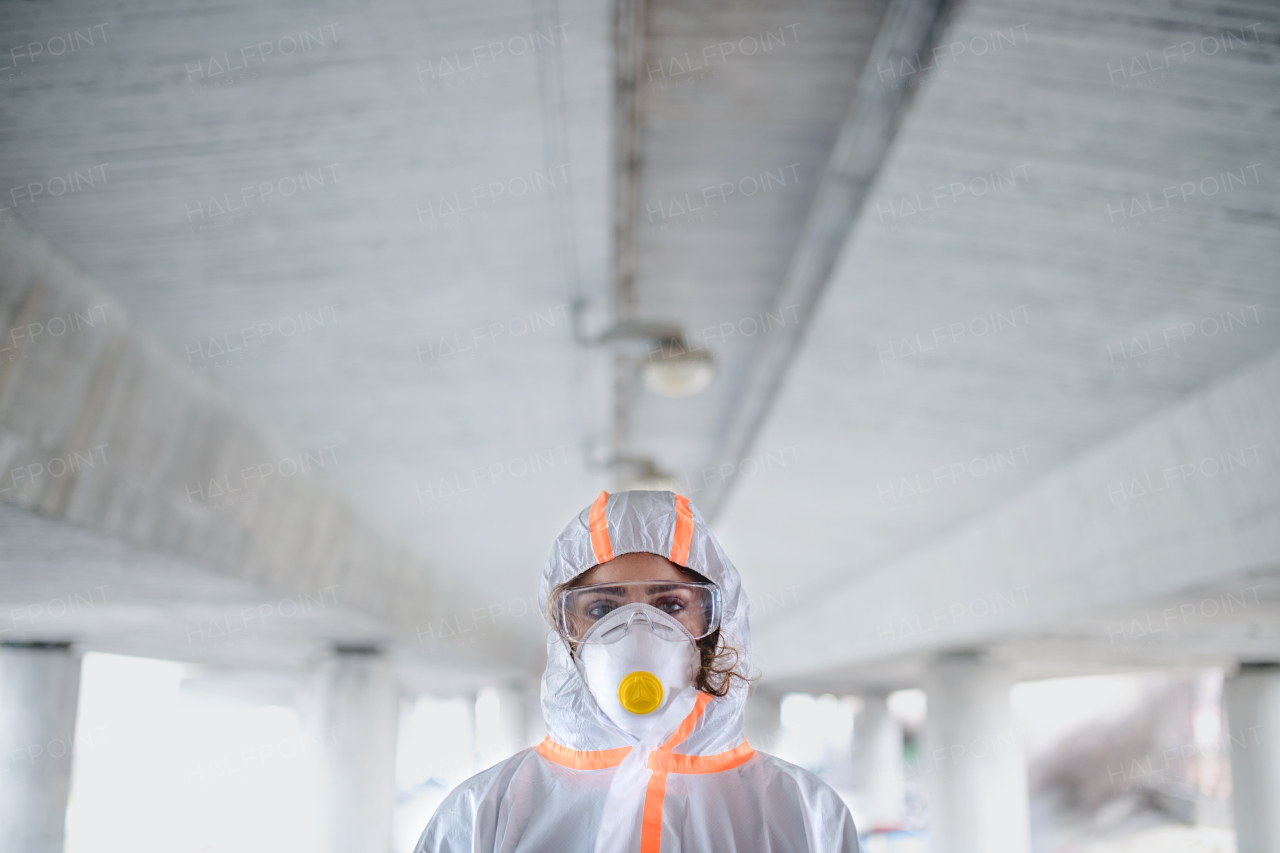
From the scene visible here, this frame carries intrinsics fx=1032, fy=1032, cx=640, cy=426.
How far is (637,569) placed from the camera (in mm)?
3162

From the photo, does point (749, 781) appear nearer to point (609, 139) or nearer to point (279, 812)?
point (609, 139)

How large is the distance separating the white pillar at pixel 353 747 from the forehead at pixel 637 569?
1660 cm

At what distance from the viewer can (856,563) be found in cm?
1767

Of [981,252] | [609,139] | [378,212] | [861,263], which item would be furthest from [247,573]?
[981,252]

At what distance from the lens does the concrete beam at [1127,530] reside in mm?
7105

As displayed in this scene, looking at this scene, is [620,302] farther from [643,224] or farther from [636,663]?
[636,663]

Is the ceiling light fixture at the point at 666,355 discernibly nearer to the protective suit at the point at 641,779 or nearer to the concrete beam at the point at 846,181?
the concrete beam at the point at 846,181

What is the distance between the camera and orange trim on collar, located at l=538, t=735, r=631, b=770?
9.78 feet

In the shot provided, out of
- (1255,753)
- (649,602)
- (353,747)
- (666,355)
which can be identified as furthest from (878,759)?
(649,602)

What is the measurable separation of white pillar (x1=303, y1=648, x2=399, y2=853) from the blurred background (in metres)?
3.94

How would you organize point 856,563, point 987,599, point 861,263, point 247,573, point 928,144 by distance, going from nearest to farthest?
point 928,144 < point 861,263 < point 247,573 < point 987,599 < point 856,563

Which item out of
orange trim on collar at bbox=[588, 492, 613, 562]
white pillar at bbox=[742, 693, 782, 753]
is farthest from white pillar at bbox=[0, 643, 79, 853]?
white pillar at bbox=[742, 693, 782, 753]

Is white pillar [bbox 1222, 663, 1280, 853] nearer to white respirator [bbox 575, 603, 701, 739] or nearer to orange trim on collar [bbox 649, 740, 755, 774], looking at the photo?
orange trim on collar [bbox 649, 740, 755, 774]

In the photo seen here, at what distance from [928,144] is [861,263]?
1.61 metres
